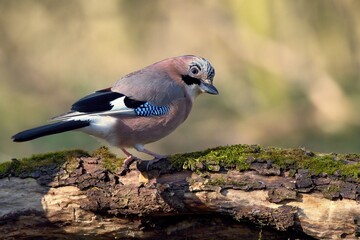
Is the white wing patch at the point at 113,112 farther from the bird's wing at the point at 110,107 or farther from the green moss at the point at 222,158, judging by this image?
the green moss at the point at 222,158

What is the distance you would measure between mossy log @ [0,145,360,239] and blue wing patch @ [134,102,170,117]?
579 millimetres

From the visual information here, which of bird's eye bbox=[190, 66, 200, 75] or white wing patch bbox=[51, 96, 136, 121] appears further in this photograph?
bird's eye bbox=[190, 66, 200, 75]

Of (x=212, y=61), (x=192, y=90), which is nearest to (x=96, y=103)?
(x=192, y=90)

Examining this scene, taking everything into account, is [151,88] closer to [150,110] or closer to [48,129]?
[150,110]

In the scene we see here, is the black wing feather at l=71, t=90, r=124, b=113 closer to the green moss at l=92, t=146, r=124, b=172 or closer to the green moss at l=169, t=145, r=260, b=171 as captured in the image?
the green moss at l=92, t=146, r=124, b=172

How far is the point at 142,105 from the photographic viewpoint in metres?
7.50

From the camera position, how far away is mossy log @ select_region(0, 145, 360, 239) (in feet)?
20.9

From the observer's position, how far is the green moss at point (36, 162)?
691cm

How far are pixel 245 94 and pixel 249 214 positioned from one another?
1163 cm

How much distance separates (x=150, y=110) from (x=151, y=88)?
0.75 ft

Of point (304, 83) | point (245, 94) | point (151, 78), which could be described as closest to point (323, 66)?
point (304, 83)

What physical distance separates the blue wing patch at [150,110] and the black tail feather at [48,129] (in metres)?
0.47

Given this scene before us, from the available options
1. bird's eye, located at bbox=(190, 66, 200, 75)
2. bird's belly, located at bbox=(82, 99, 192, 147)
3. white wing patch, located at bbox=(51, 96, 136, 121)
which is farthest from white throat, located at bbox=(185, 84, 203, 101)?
white wing patch, located at bbox=(51, 96, 136, 121)

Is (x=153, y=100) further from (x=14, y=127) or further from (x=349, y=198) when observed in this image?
(x=14, y=127)
